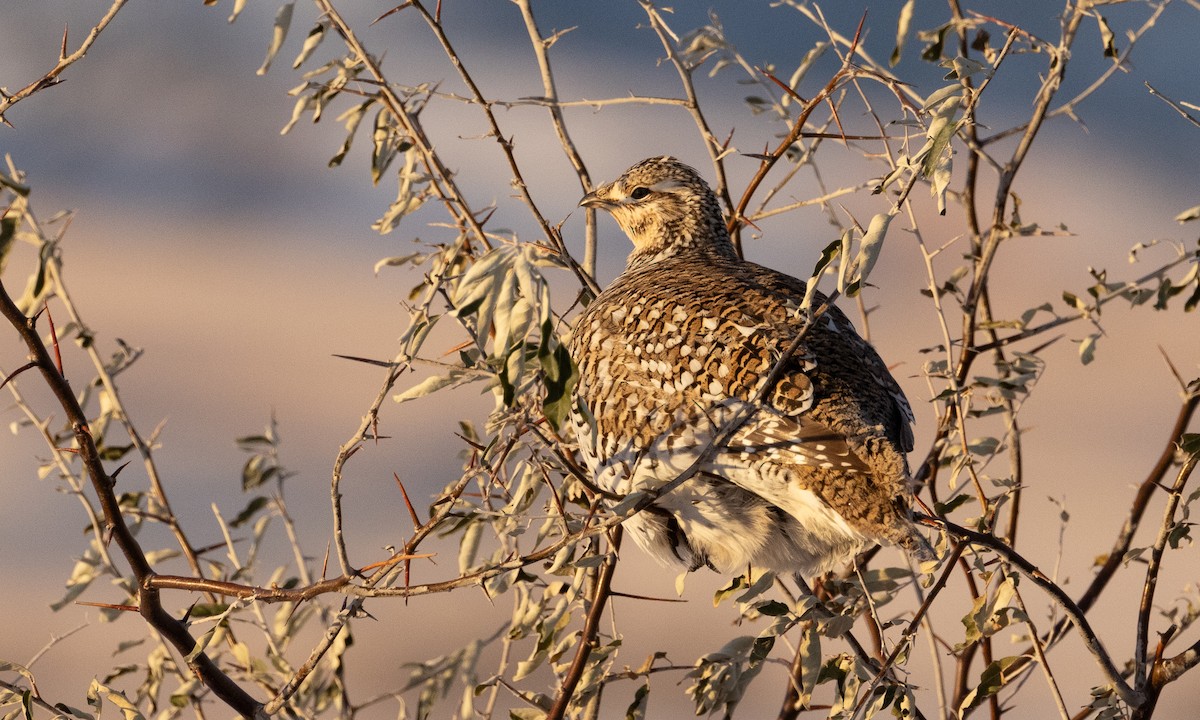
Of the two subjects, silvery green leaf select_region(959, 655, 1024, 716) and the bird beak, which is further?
the bird beak

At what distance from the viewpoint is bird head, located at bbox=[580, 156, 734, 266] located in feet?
16.3

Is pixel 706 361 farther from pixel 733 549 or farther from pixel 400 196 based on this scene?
pixel 400 196

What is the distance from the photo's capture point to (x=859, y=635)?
7.03 metres

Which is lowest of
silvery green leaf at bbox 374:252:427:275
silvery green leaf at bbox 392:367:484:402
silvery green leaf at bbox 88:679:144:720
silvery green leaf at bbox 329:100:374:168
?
silvery green leaf at bbox 88:679:144:720

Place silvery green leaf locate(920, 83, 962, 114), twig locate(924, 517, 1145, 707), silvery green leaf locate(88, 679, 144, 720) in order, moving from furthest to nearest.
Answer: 1. silvery green leaf locate(88, 679, 144, 720)
2. twig locate(924, 517, 1145, 707)
3. silvery green leaf locate(920, 83, 962, 114)

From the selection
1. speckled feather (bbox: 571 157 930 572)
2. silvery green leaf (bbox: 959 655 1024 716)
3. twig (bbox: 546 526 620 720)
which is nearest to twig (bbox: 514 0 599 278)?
speckled feather (bbox: 571 157 930 572)

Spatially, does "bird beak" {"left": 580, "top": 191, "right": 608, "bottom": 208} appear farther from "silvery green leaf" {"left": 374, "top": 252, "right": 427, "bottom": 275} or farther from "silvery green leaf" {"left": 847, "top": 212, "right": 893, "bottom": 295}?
"silvery green leaf" {"left": 847, "top": 212, "right": 893, "bottom": 295}

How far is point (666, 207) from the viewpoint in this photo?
5.03 m

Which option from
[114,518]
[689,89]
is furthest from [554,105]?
[114,518]

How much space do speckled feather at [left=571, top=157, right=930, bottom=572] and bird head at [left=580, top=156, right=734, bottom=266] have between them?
938mm

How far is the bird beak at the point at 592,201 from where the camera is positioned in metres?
4.68

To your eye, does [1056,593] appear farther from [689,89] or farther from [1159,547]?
[689,89]

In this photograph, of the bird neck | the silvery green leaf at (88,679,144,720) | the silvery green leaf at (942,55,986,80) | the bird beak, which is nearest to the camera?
the silvery green leaf at (942,55,986,80)

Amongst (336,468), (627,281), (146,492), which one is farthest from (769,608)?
(146,492)
